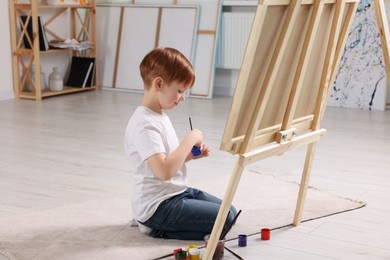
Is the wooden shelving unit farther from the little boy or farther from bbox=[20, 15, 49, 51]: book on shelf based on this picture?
the little boy

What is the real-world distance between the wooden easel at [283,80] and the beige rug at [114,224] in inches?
10.4

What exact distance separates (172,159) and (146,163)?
17 cm

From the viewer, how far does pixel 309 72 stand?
2.41m

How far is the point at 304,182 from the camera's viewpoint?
2.66 m

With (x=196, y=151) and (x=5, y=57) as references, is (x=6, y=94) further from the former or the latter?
(x=196, y=151)

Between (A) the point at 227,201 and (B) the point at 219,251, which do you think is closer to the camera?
(A) the point at 227,201

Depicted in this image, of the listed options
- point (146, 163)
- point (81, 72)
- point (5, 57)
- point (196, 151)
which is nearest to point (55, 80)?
point (81, 72)

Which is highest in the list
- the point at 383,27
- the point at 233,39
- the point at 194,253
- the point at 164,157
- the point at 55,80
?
the point at 383,27

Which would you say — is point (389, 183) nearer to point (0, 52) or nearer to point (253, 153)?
point (253, 153)

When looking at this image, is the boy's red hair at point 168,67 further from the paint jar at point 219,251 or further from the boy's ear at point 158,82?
the paint jar at point 219,251

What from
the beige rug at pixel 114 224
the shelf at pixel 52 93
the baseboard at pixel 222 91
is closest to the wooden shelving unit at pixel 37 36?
the shelf at pixel 52 93

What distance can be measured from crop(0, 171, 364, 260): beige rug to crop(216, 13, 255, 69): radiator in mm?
3196

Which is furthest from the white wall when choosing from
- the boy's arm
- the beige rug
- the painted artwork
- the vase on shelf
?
the boy's arm

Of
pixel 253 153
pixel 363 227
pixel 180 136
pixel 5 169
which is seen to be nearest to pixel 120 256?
pixel 253 153
